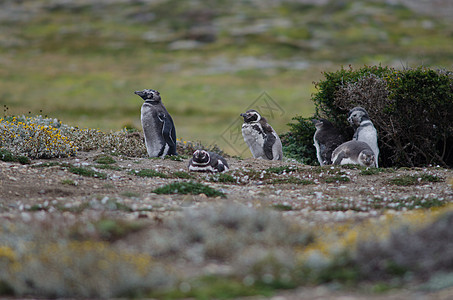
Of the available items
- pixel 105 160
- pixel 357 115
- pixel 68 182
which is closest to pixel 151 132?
pixel 105 160

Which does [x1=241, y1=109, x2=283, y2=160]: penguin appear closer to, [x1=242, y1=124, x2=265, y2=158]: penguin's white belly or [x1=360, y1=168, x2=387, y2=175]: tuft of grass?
[x1=242, y1=124, x2=265, y2=158]: penguin's white belly

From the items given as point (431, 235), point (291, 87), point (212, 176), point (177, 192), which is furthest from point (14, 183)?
point (291, 87)

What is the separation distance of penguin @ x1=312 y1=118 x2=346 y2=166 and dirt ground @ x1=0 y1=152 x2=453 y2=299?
2.20 meters

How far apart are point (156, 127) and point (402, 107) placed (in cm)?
691

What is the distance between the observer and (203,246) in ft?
20.0

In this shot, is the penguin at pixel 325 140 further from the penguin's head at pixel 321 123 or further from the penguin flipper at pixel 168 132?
the penguin flipper at pixel 168 132

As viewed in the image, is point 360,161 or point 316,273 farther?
point 360,161

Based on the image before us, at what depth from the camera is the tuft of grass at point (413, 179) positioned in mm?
11625

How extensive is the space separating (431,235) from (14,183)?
7165 millimetres

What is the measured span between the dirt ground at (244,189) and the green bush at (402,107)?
107 inches

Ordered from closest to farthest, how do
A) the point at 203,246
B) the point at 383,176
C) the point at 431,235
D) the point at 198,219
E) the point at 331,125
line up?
1. the point at 431,235
2. the point at 203,246
3. the point at 198,219
4. the point at 383,176
5. the point at 331,125

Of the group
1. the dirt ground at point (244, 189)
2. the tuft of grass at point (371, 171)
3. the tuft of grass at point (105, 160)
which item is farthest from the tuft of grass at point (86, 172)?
the tuft of grass at point (371, 171)

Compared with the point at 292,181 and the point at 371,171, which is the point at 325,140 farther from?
the point at 292,181

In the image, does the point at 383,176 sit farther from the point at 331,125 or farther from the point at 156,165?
the point at 156,165
